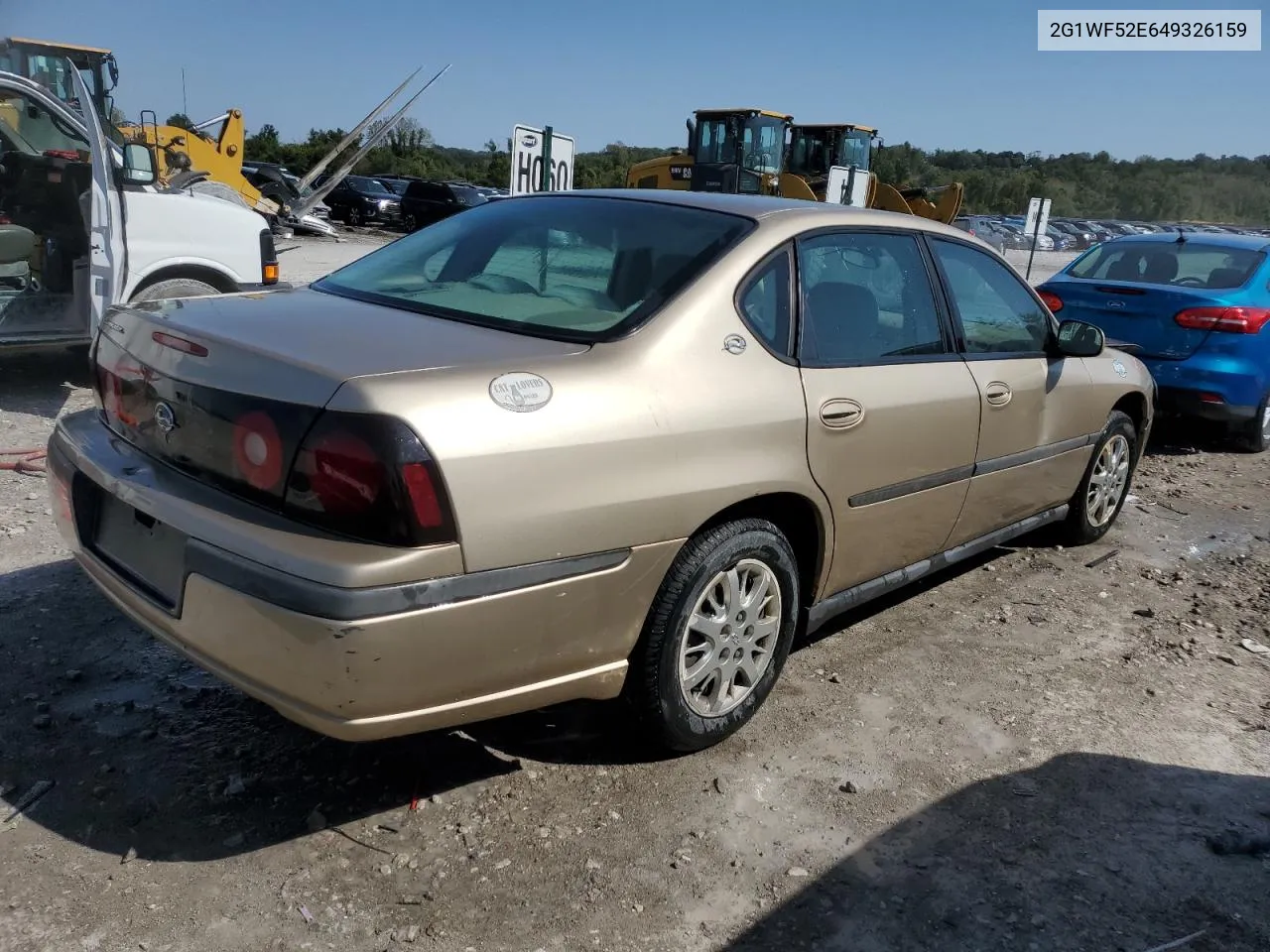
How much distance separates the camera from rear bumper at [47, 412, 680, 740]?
225 cm

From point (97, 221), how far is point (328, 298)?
4085 mm

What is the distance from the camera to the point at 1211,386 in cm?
734

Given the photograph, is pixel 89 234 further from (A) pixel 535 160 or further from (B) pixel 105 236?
(A) pixel 535 160

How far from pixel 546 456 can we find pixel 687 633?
787 millimetres

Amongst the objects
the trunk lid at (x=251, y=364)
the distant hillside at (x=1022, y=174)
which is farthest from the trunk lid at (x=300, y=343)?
the distant hillside at (x=1022, y=174)

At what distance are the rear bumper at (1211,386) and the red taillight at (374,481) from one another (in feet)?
21.8

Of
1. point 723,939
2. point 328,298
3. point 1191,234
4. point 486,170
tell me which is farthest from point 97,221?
point 486,170

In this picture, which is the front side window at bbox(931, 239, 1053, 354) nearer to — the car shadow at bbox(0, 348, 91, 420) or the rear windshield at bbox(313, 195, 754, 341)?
the rear windshield at bbox(313, 195, 754, 341)

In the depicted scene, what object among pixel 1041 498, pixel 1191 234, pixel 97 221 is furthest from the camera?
pixel 1191 234

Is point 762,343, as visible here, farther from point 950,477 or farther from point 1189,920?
point 1189,920

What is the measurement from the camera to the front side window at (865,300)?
3.30 metres

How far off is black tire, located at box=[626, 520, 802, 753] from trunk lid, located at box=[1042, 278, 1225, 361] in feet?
16.8

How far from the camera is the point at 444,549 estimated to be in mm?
2309

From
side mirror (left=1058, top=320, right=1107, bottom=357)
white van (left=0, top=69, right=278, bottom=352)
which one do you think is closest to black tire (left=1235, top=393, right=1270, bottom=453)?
side mirror (left=1058, top=320, right=1107, bottom=357)
